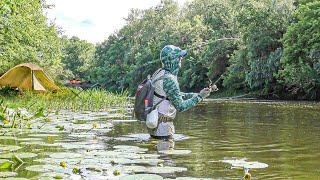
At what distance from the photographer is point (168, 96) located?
8.09m

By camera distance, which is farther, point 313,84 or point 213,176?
point 313,84

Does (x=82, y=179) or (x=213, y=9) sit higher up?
(x=213, y=9)

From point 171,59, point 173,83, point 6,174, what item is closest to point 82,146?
point 173,83

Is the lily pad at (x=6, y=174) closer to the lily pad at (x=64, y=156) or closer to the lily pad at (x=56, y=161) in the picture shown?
the lily pad at (x=56, y=161)

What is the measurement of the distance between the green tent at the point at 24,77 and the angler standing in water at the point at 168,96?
55.8ft

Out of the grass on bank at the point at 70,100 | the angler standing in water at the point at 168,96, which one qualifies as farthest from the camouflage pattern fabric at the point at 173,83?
the grass on bank at the point at 70,100

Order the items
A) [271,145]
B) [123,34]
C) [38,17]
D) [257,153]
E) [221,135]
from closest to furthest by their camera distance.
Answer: [257,153] < [271,145] < [221,135] < [38,17] < [123,34]

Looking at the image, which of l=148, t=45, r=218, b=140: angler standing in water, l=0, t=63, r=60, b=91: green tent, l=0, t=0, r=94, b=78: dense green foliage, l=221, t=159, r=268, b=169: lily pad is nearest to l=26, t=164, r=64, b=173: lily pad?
l=221, t=159, r=268, b=169: lily pad

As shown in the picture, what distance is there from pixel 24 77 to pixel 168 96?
18.0 metres

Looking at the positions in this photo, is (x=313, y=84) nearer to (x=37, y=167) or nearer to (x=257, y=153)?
(x=257, y=153)

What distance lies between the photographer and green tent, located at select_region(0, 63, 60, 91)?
2422 cm

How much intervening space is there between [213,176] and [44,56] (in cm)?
2865

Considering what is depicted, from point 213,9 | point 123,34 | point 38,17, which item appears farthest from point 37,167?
point 123,34

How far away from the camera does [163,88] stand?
8.13 meters
